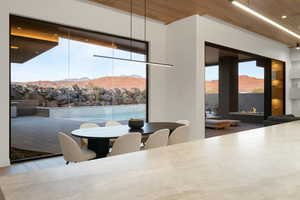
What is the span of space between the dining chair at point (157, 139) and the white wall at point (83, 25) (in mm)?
2608

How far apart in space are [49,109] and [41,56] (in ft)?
3.42

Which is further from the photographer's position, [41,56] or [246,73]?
[246,73]

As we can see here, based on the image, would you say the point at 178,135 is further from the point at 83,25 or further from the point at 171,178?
the point at 83,25

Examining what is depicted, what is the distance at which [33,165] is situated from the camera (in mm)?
3826

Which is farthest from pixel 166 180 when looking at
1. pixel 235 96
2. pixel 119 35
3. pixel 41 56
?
pixel 235 96

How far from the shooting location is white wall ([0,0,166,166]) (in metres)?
3.73

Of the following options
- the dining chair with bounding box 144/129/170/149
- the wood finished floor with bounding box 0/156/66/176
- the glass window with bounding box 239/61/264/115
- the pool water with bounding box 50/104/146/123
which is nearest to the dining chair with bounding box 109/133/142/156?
the dining chair with bounding box 144/129/170/149

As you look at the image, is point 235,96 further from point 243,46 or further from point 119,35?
point 119,35

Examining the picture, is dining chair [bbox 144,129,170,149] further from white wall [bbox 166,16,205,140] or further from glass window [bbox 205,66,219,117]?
glass window [bbox 205,66,219,117]

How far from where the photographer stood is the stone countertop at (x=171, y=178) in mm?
669

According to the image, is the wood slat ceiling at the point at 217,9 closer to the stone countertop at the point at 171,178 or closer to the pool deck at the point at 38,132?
the pool deck at the point at 38,132

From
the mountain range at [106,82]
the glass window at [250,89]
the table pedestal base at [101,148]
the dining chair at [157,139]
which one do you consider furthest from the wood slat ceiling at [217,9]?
the glass window at [250,89]

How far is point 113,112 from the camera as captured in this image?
514cm

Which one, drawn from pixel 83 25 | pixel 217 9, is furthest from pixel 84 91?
pixel 217 9
